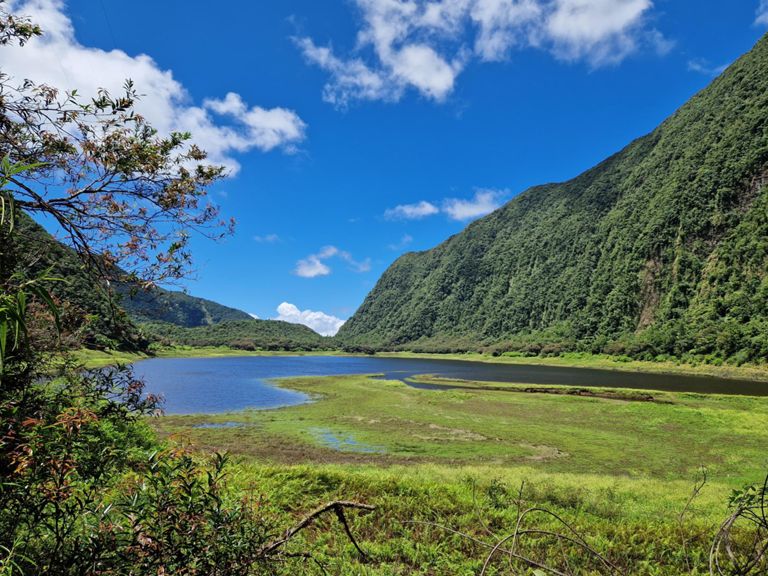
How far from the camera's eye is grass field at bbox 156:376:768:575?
24.0ft

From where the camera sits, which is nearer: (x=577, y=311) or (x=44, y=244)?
(x=44, y=244)

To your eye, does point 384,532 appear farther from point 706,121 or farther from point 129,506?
point 706,121

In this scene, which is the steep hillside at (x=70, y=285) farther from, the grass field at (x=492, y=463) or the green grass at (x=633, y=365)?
the green grass at (x=633, y=365)

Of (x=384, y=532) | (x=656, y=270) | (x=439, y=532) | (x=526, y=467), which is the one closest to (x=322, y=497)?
(x=384, y=532)

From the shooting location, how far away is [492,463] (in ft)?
75.6

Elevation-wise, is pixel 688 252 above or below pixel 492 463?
above

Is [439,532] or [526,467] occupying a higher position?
[439,532]

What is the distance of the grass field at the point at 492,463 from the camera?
732 centimetres

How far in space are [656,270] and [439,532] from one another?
15530 cm

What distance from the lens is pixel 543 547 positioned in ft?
23.2

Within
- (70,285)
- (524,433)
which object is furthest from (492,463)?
(70,285)

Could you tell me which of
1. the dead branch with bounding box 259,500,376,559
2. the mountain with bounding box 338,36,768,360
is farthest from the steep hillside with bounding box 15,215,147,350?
the mountain with bounding box 338,36,768,360

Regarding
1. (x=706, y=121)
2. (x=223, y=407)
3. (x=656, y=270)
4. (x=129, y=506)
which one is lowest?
(x=223, y=407)

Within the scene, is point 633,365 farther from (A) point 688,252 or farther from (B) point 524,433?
(B) point 524,433
